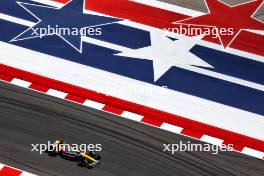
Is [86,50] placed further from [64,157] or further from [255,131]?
[255,131]

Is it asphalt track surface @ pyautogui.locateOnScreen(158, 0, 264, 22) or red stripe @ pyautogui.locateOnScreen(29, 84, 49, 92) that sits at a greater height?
asphalt track surface @ pyautogui.locateOnScreen(158, 0, 264, 22)

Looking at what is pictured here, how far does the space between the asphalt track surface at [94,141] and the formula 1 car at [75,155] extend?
105 millimetres

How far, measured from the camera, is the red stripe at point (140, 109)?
1197 cm

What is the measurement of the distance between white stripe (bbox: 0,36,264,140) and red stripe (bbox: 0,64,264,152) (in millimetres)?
128

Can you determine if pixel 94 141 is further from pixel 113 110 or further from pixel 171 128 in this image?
pixel 171 128

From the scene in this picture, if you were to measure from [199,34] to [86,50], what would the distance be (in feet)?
9.60

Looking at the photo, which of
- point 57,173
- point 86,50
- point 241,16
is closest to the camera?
point 57,173

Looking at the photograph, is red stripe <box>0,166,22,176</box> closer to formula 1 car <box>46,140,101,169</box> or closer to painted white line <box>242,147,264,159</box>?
formula 1 car <box>46,140,101,169</box>

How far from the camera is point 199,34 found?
14516 millimetres

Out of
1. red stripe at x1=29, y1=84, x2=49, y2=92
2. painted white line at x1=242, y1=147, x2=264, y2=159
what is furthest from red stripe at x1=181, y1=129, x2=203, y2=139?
red stripe at x1=29, y1=84, x2=49, y2=92

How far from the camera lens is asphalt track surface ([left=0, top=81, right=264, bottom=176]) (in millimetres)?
11055

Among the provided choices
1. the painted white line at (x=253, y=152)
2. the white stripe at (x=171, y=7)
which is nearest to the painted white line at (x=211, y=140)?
the painted white line at (x=253, y=152)

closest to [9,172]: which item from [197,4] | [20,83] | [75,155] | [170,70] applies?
[75,155]

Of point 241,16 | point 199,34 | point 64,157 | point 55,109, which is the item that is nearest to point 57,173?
point 64,157
